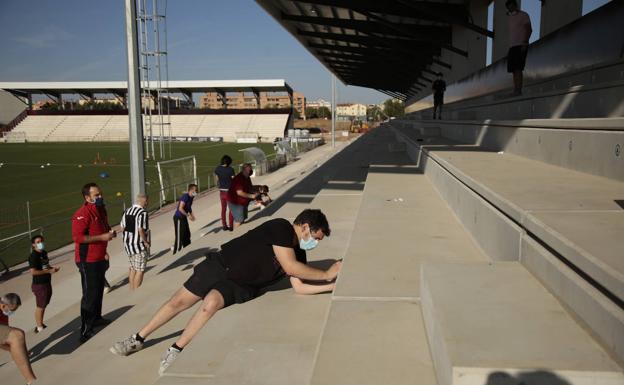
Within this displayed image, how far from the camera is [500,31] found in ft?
43.8

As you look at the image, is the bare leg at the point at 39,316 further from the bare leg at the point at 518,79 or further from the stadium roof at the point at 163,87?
the stadium roof at the point at 163,87

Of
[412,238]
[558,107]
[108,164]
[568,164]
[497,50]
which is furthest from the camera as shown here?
[108,164]

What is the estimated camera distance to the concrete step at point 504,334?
159cm

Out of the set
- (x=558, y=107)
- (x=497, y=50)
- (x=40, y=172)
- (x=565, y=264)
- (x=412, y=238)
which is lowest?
(x=40, y=172)

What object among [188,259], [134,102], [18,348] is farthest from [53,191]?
[18,348]

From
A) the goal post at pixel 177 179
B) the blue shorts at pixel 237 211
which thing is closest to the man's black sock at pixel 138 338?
the blue shorts at pixel 237 211

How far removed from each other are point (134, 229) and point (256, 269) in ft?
15.4

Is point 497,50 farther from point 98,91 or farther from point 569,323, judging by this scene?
point 98,91

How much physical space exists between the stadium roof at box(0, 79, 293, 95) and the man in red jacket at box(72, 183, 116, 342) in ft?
272

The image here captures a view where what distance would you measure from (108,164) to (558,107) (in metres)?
39.5

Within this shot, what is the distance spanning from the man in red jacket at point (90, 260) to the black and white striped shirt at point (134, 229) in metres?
1.04

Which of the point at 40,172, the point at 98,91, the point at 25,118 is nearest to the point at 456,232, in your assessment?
the point at 40,172

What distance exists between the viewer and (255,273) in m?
3.66

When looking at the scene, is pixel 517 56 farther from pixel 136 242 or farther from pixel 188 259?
pixel 136 242
